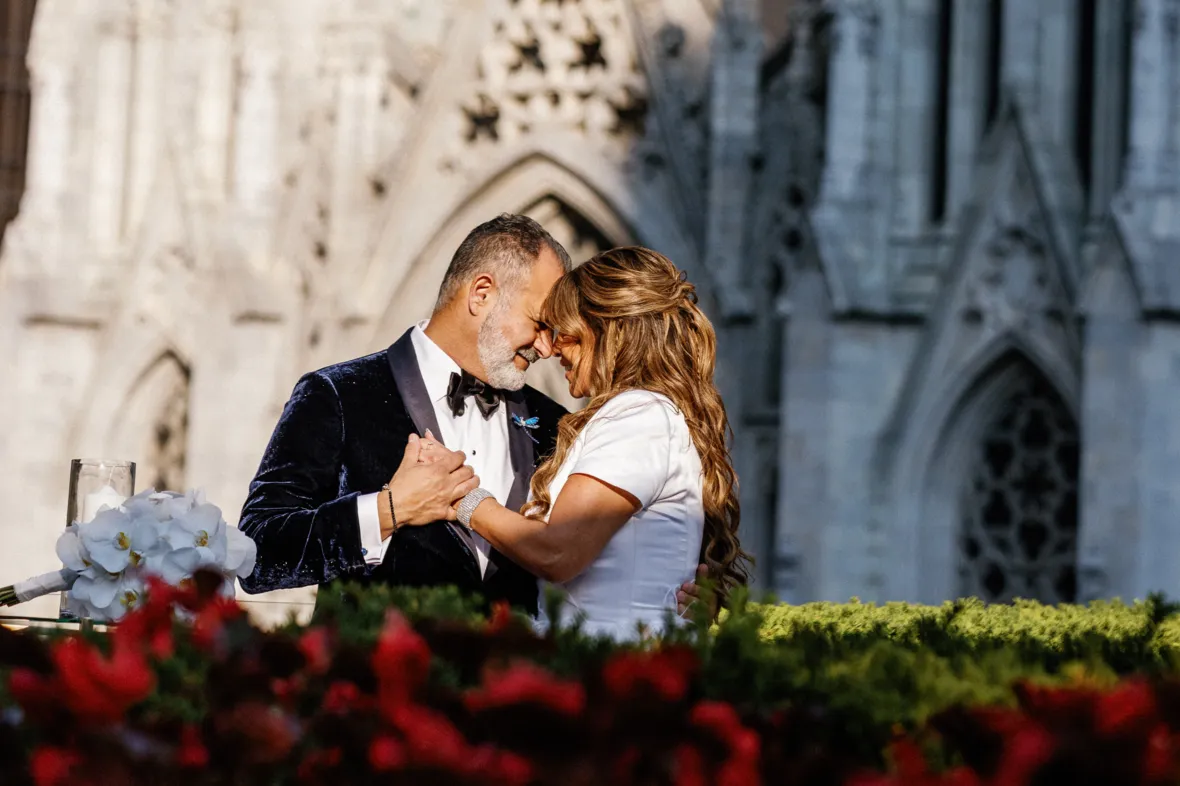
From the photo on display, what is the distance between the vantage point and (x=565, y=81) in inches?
574

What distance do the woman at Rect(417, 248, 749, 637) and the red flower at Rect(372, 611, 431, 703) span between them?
1230 millimetres

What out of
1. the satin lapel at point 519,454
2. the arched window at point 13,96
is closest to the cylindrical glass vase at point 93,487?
the satin lapel at point 519,454

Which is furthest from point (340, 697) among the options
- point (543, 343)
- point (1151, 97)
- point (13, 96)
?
point (13, 96)

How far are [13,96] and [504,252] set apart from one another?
52.4ft

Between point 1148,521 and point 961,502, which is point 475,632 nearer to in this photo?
point 1148,521

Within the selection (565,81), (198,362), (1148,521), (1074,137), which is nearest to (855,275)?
(1074,137)

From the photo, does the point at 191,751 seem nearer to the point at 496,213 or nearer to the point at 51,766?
the point at 51,766

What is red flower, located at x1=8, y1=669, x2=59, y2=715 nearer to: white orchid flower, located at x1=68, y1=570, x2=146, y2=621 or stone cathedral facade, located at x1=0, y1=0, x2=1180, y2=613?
white orchid flower, located at x1=68, y1=570, x2=146, y2=621

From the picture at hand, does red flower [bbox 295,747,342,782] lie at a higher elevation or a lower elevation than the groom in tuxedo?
lower

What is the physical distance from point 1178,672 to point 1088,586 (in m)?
8.23

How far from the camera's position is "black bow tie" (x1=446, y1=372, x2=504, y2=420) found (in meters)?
4.44

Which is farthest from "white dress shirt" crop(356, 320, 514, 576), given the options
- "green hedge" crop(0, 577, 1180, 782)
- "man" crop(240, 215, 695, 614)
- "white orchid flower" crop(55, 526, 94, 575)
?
"green hedge" crop(0, 577, 1180, 782)

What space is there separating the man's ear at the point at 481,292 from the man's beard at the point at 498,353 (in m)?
0.04

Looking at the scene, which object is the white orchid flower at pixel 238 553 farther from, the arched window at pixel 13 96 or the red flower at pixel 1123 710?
the arched window at pixel 13 96
